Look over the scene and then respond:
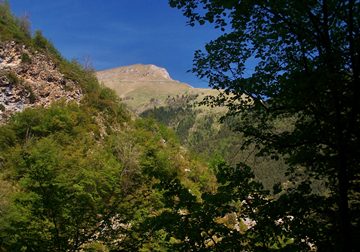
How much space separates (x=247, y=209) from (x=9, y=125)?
159 ft

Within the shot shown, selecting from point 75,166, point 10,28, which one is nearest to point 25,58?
point 10,28

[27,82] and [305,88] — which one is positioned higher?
[27,82]

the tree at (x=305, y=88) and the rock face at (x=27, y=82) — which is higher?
the rock face at (x=27, y=82)

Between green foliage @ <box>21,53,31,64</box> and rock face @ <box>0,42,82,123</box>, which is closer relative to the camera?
rock face @ <box>0,42,82,123</box>

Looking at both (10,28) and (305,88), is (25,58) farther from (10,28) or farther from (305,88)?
(305,88)

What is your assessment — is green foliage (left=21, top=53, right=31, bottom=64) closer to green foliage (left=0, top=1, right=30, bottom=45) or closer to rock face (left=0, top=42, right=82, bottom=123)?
rock face (left=0, top=42, right=82, bottom=123)

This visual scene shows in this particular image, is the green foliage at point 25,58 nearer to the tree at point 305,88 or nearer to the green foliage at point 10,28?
the green foliage at point 10,28

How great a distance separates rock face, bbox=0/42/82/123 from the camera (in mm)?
53719

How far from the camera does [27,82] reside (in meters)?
56.6

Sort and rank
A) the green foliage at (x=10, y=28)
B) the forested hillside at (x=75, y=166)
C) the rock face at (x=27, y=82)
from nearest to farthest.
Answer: the forested hillside at (x=75, y=166), the rock face at (x=27, y=82), the green foliage at (x=10, y=28)

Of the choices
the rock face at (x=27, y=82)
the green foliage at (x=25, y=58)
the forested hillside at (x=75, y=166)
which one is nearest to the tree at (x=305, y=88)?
the forested hillside at (x=75, y=166)

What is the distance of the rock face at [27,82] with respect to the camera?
5372 centimetres

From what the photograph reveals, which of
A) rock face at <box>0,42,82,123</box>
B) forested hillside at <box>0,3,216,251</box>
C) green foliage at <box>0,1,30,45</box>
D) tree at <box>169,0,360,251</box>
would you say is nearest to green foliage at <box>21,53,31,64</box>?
rock face at <box>0,42,82,123</box>

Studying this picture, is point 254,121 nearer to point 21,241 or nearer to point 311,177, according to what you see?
point 311,177
